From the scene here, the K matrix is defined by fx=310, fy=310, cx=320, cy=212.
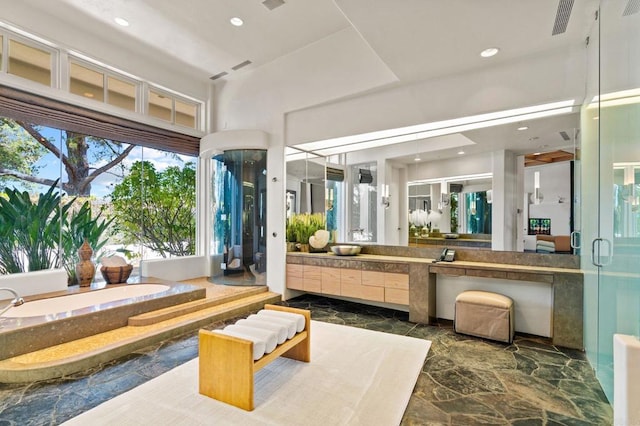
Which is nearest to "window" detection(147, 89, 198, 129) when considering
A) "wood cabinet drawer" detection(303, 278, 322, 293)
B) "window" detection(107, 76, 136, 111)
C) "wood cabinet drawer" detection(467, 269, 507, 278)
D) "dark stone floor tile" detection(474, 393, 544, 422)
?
"window" detection(107, 76, 136, 111)

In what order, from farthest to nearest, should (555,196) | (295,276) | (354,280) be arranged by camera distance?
(295,276) → (354,280) → (555,196)

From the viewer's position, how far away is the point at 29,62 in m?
4.20

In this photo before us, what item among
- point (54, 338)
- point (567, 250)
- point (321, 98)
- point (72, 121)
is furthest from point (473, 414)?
point (72, 121)

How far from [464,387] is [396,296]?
5.95 feet

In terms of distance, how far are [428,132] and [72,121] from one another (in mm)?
5216

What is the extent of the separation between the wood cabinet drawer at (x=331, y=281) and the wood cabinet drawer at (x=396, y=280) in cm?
81

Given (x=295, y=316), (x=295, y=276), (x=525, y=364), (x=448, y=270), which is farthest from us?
(x=295, y=276)

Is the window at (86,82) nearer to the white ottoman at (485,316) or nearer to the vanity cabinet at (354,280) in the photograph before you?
the vanity cabinet at (354,280)

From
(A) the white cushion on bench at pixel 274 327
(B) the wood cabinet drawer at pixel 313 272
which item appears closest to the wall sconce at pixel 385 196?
(B) the wood cabinet drawer at pixel 313 272

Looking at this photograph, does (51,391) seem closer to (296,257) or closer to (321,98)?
(296,257)

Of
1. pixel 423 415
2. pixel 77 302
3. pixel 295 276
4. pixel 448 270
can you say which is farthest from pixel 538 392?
pixel 77 302

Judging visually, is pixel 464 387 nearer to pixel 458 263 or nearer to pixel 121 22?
pixel 458 263

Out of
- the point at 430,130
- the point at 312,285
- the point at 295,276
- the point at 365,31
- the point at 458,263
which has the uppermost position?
the point at 365,31

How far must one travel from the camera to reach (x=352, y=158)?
539cm
